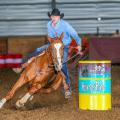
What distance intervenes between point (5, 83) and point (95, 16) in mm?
8840

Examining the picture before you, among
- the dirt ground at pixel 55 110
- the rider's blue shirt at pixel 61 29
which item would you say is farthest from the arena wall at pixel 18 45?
the rider's blue shirt at pixel 61 29

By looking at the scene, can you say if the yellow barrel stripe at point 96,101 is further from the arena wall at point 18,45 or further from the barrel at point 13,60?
the arena wall at point 18,45

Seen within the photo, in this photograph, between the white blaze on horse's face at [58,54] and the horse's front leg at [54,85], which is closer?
the white blaze on horse's face at [58,54]

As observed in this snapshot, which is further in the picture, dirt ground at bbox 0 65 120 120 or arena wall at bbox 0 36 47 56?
arena wall at bbox 0 36 47 56

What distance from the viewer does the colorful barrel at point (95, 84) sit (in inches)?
380

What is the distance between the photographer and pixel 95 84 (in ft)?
31.8

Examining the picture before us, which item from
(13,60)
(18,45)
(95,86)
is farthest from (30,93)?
(18,45)

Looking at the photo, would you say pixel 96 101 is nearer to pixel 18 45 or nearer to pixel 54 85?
pixel 54 85

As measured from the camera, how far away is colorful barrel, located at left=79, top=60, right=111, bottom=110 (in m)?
9.65

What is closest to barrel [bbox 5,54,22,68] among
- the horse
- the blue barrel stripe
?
the horse

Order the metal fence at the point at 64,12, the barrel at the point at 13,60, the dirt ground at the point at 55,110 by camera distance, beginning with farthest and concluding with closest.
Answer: the metal fence at the point at 64,12 → the barrel at the point at 13,60 → the dirt ground at the point at 55,110

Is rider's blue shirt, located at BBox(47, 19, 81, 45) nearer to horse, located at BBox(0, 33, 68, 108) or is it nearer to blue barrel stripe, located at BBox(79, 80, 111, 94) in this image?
horse, located at BBox(0, 33, 68, 108)

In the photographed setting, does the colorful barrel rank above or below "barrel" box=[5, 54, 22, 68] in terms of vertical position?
above

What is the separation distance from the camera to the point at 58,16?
1012cm
